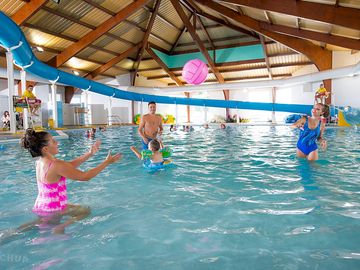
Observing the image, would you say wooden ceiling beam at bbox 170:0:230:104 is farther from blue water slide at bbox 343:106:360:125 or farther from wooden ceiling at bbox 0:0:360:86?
blue water slide at bbox 343:106:360:125

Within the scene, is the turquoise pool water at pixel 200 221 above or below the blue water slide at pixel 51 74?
below

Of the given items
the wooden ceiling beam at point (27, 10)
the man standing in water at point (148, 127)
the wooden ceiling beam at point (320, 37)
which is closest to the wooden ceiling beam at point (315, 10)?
the wooden ceiling beam at point (320, 37)

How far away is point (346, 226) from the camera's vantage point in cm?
242

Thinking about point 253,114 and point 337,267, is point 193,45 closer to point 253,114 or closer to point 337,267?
point 253,114

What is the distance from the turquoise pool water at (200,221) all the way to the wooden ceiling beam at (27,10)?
1014 cm

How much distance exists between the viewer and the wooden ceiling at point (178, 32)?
12.2m

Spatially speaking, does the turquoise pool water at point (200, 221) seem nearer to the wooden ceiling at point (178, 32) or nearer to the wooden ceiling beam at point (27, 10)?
the wooden ceiling at point (178, 32)

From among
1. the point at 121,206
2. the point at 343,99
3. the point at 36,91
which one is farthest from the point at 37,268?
the point at 36,91

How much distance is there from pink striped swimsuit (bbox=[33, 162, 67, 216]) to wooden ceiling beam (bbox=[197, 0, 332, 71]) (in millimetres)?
14748

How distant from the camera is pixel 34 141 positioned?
7.82 feet

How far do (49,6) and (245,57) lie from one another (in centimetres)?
1415

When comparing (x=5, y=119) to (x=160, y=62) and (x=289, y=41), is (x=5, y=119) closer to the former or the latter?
(x=160, y=62)

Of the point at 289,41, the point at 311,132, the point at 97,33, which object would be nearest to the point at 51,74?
the point at 97,33

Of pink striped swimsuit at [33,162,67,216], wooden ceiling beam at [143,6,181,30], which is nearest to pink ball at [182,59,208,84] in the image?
wooden ceiling beam at [143,6,181,30]
